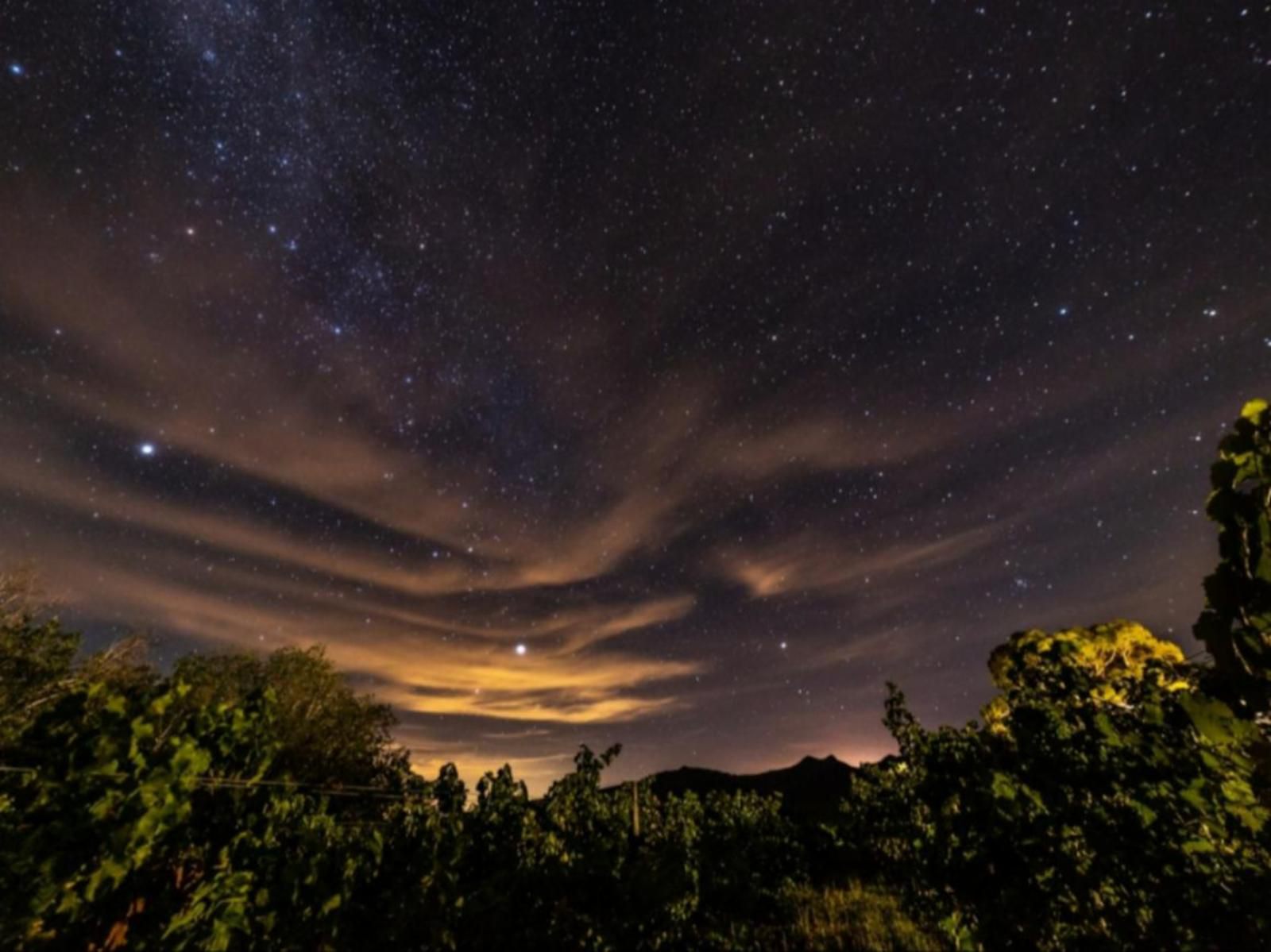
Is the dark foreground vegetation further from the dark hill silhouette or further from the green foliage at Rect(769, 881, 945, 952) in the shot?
the dark hill silhouette

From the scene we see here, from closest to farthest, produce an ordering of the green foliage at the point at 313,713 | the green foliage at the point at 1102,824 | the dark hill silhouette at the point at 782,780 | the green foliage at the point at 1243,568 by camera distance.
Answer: the green foliage at the point at 1243,568
the green foliage at the point at 1102,824
the green foliage at the point at 313,713
the dark hill silhouette at the point at 782,780

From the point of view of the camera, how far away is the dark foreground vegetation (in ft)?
12.2

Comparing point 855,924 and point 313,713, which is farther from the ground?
point 313,713

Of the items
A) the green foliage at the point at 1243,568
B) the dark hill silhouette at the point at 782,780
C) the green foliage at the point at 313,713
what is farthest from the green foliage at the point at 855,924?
the dark hill silhouette at the point at 782,780

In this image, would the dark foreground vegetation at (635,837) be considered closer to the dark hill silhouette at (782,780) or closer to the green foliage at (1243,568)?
the green foliage at (1243,568)

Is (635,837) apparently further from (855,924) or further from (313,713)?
(313,713)

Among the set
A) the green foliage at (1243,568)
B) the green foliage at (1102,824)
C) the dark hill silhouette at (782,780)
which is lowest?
the green foliage at (1102,824)

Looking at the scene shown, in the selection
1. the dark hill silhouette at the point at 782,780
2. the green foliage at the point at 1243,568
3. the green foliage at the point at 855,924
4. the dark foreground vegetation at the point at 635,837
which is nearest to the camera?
the green foliage at the point at 1243,568

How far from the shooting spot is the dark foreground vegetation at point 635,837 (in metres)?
3.71

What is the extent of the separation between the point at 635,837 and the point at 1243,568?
10598 mm

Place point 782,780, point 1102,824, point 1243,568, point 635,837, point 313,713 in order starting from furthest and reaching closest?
point 782,780
point 313,713
point 635,837
point 1102,824
point 1243,568

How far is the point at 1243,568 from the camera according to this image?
2303 mm

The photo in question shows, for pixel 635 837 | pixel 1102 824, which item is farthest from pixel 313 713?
pixel 1102 824

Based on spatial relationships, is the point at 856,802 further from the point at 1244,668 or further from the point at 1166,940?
the point at 1244,668
